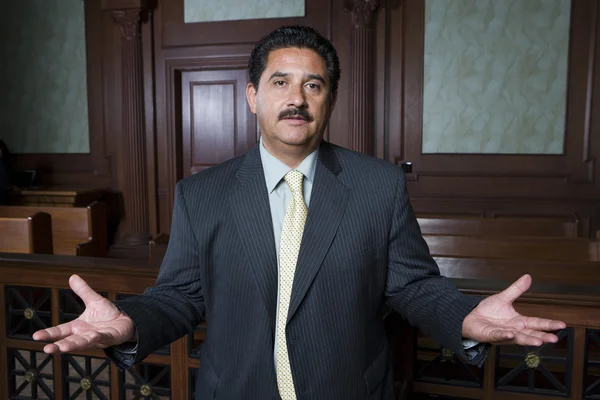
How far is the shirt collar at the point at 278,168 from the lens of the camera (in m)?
1.44

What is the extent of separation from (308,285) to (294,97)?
490 millimetres

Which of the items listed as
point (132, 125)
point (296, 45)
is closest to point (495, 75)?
point (132, 125)

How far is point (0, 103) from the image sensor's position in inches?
268

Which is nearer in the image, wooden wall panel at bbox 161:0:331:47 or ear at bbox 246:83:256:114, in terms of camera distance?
ear at bbox 246:83:256:114

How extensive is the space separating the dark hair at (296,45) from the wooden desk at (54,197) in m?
5.05

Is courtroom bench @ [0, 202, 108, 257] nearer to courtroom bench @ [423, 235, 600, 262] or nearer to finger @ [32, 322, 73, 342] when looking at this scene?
courtroom bench @ [423, 235, 600, 262]

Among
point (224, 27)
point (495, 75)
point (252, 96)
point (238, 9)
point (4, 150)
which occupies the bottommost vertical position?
point (4, 150)

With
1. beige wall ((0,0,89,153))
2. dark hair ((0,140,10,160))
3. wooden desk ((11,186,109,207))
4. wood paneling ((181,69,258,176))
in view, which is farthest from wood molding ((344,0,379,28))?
dark hair ((0,140,10,160))

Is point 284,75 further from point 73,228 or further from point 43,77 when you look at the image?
point 43,77

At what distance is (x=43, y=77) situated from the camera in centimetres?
662

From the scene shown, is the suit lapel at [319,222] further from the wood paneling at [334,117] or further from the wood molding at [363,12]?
the wood molding at [363,12]

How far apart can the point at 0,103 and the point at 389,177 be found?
6.92 metres

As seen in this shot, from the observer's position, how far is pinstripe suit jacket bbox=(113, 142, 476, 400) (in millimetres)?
1318

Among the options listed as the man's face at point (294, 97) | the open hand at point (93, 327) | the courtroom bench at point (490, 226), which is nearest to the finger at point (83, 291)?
the open hand at point (93, 327)
